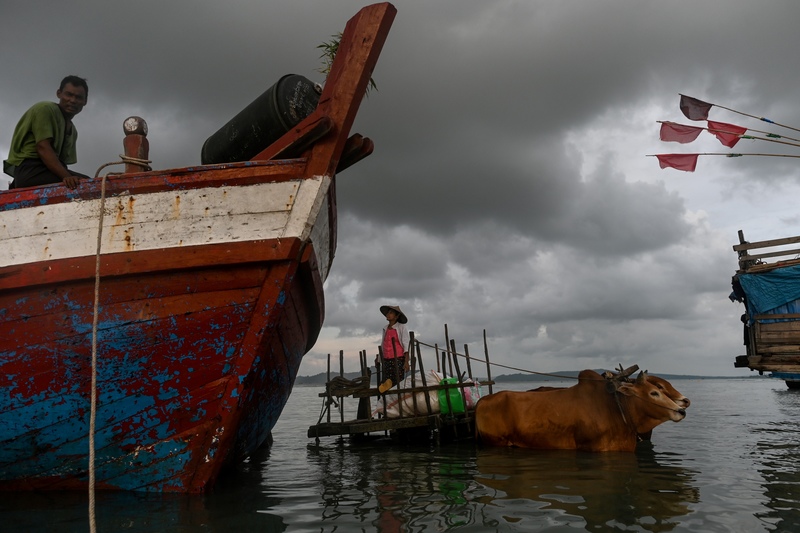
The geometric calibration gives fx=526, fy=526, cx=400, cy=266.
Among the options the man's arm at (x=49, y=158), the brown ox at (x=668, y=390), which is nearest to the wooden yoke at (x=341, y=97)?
the man's arm at (x=49, y=158)

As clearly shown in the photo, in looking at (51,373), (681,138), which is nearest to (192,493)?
(51,373)

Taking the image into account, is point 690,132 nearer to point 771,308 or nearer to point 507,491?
point 771,308

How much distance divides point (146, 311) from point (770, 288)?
52.0 ft

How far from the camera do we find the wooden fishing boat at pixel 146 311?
4.75 m

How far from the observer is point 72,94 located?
570 centimetres

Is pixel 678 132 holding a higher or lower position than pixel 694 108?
lower

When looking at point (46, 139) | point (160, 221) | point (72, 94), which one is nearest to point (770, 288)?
point (160, 221)

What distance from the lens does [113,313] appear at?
474cm

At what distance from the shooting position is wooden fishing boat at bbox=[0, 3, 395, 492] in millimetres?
4746

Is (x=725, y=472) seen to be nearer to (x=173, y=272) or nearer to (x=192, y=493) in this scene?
(x=192, y=493)

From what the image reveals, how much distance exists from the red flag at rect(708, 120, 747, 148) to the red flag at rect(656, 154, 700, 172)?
74 cm

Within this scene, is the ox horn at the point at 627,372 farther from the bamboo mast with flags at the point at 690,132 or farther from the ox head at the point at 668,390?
the bamboo mast with flags at the point at 690,132

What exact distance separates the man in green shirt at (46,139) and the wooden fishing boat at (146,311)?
576 mm

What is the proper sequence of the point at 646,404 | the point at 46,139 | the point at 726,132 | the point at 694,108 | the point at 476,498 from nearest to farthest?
the point at 476,498, the point at 46,139, the point at 646,404, the point at 726,132, the point at 694,108
